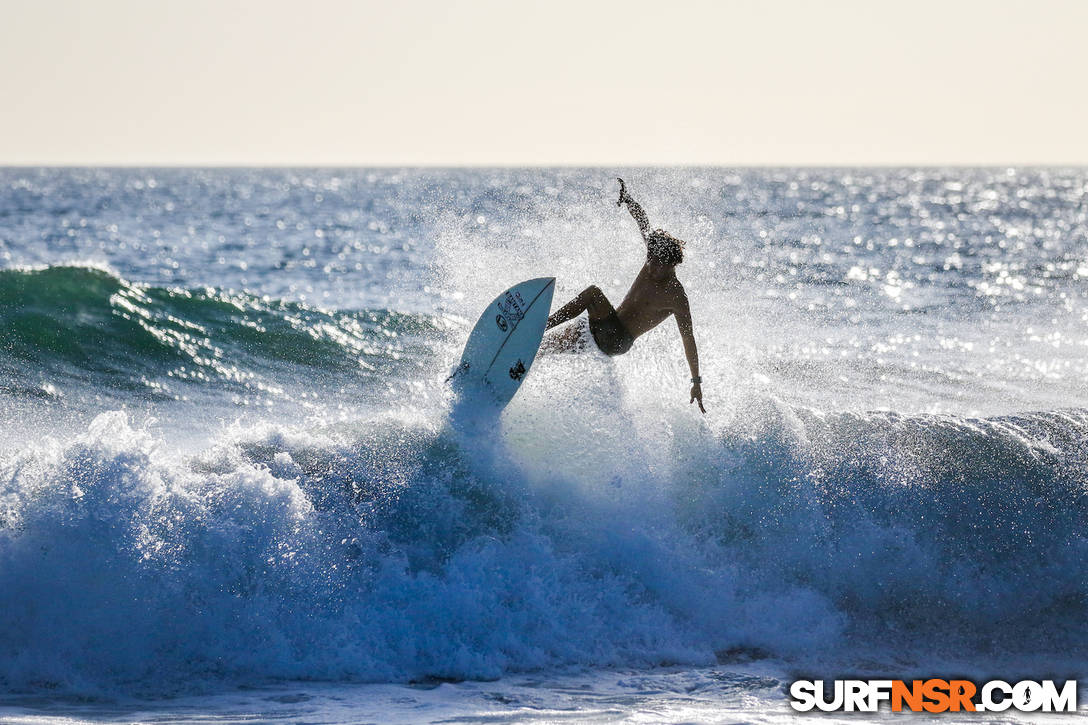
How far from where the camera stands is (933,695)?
22.0 ft

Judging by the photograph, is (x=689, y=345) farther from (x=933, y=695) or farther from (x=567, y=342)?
(x=933, y=695)

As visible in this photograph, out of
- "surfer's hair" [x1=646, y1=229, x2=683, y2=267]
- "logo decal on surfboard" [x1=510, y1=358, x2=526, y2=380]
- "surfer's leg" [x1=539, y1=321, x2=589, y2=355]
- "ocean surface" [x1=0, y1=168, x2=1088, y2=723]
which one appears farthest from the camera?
"surfer's leg" [x1=539, y1=321, x2=589, y2=355]

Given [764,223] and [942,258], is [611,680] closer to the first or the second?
[942,258]

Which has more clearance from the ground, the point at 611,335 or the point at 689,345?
the point at 611,335

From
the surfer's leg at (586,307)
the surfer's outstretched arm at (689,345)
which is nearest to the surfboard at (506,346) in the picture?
the surfer's leg at (586,307)

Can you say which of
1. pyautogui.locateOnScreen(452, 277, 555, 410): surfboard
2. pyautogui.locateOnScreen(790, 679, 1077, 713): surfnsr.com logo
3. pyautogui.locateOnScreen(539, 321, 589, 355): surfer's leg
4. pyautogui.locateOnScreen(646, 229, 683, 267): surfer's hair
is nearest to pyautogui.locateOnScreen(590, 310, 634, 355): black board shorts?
pyautogui.locateOnScreen(539, 321, 589, 355): surfer's leg

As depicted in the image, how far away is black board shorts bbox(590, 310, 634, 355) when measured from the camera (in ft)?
27.6

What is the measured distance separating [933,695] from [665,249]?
3609 millimetres

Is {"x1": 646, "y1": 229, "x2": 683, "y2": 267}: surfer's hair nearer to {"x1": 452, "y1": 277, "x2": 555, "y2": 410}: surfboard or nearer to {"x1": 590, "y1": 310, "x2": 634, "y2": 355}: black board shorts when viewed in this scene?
{"x1": 590, "y1": 310, "x2": 634, "y2": 355}: black board shorts

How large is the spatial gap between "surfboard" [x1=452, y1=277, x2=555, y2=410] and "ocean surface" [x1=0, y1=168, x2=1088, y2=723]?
0.21 metres

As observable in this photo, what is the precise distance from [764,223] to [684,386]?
118 feet

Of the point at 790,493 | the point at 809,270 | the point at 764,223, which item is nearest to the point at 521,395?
the point at 790,493

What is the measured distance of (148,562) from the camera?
6.88 m

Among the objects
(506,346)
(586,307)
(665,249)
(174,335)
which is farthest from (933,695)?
(174,335)
